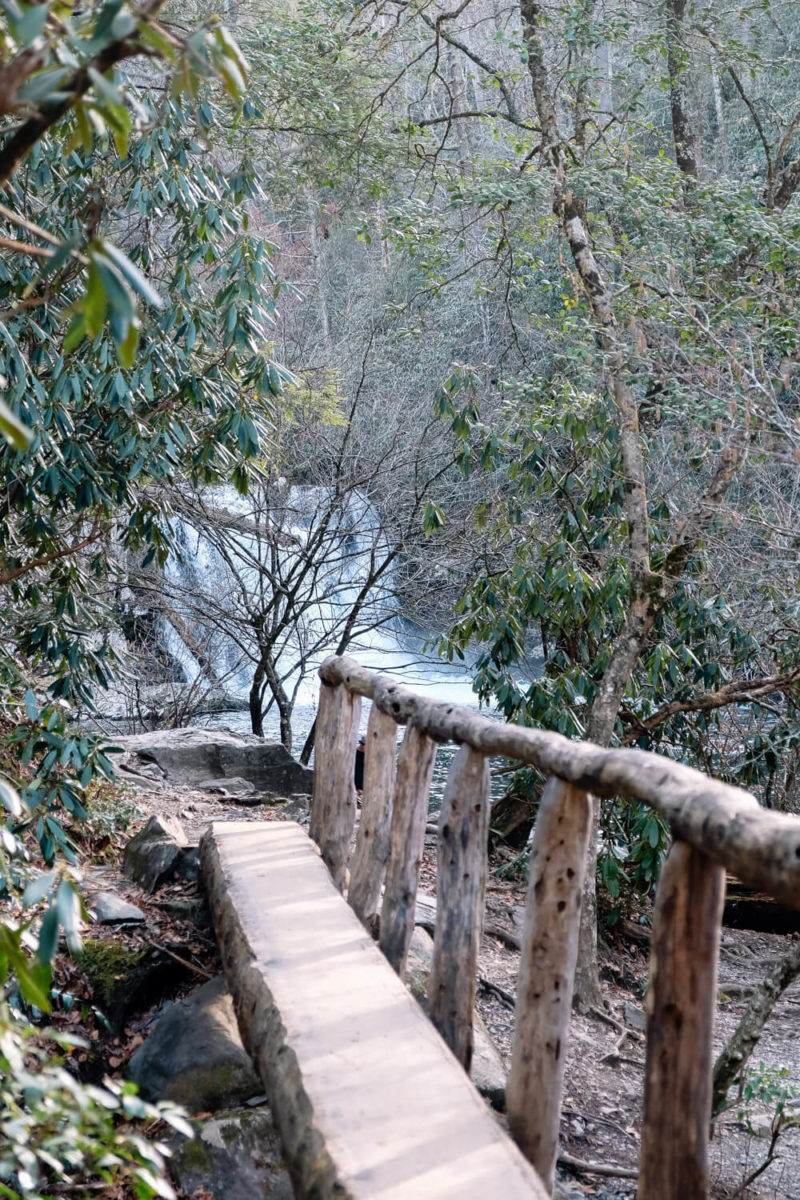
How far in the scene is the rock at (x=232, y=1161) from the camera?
11.1ft

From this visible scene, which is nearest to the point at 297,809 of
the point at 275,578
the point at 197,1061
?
the point at 275,578

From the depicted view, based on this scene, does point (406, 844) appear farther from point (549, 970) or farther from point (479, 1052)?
point (549, 970)

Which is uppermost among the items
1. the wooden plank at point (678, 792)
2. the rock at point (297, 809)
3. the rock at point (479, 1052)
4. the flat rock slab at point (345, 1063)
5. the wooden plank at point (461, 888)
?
the wooden plank at point (678, 792)

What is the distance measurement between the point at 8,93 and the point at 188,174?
15.4 feet

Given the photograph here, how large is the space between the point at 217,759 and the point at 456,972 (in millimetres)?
6554

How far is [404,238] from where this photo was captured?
8617mm

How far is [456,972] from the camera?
3281 mm

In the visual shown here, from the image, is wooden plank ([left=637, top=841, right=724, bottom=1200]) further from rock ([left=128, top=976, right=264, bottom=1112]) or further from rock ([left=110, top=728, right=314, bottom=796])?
rock ([left=110, top=728, right=314, bottom=796])

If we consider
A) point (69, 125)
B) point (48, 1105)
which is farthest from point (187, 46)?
point (69, 125)

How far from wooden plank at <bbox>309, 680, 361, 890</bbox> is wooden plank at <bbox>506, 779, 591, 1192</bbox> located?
6.92 ft

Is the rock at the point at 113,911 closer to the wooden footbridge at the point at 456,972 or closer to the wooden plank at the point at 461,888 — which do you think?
the wooden footbridge at the point at 456,972

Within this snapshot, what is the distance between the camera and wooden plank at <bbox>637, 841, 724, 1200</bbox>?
2.03 meters

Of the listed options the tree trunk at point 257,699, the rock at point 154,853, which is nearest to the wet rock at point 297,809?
the rock at point 154,853

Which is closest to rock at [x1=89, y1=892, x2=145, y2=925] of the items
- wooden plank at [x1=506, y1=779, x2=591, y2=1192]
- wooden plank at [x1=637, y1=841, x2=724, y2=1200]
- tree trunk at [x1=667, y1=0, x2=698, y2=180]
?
wooden plank at [x1=506, y1=779, x2=591, y2=1192]
